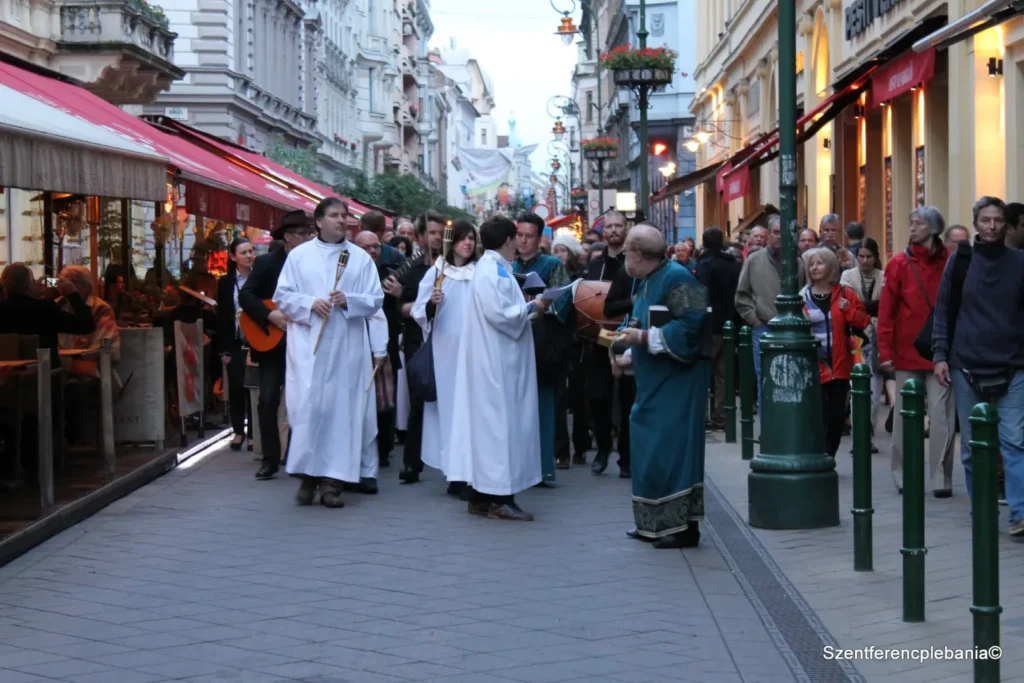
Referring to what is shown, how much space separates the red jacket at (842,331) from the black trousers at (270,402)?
4.07 m

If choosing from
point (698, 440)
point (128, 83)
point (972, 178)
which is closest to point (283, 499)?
point (698, 440)

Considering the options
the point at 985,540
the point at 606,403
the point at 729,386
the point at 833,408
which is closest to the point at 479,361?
the point at 606,403

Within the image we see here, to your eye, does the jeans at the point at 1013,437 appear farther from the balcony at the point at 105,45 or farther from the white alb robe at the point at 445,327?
the balcony at the point at 105,45

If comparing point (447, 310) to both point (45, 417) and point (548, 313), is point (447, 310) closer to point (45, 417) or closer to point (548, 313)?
point (548, 313)

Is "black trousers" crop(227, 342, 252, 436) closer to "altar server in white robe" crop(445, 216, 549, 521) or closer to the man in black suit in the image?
the man in black suit

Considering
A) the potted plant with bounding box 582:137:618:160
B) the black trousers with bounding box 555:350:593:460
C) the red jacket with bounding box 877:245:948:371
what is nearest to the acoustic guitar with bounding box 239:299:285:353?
the black trousers with bounding box 555:350:593:460

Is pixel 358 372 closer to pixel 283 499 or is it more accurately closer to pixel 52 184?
pixel 283 499

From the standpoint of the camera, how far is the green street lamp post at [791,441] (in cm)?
955

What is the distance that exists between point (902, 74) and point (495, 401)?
751 centimetres

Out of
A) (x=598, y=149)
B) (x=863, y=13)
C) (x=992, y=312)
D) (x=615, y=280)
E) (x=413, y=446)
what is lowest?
(x=413, y=446)

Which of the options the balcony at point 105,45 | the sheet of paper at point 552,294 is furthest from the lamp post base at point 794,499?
the balcony at point 105,45

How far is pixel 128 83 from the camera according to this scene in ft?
98.8

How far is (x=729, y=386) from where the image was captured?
48.9 feet

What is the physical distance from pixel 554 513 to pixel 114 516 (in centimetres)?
284
